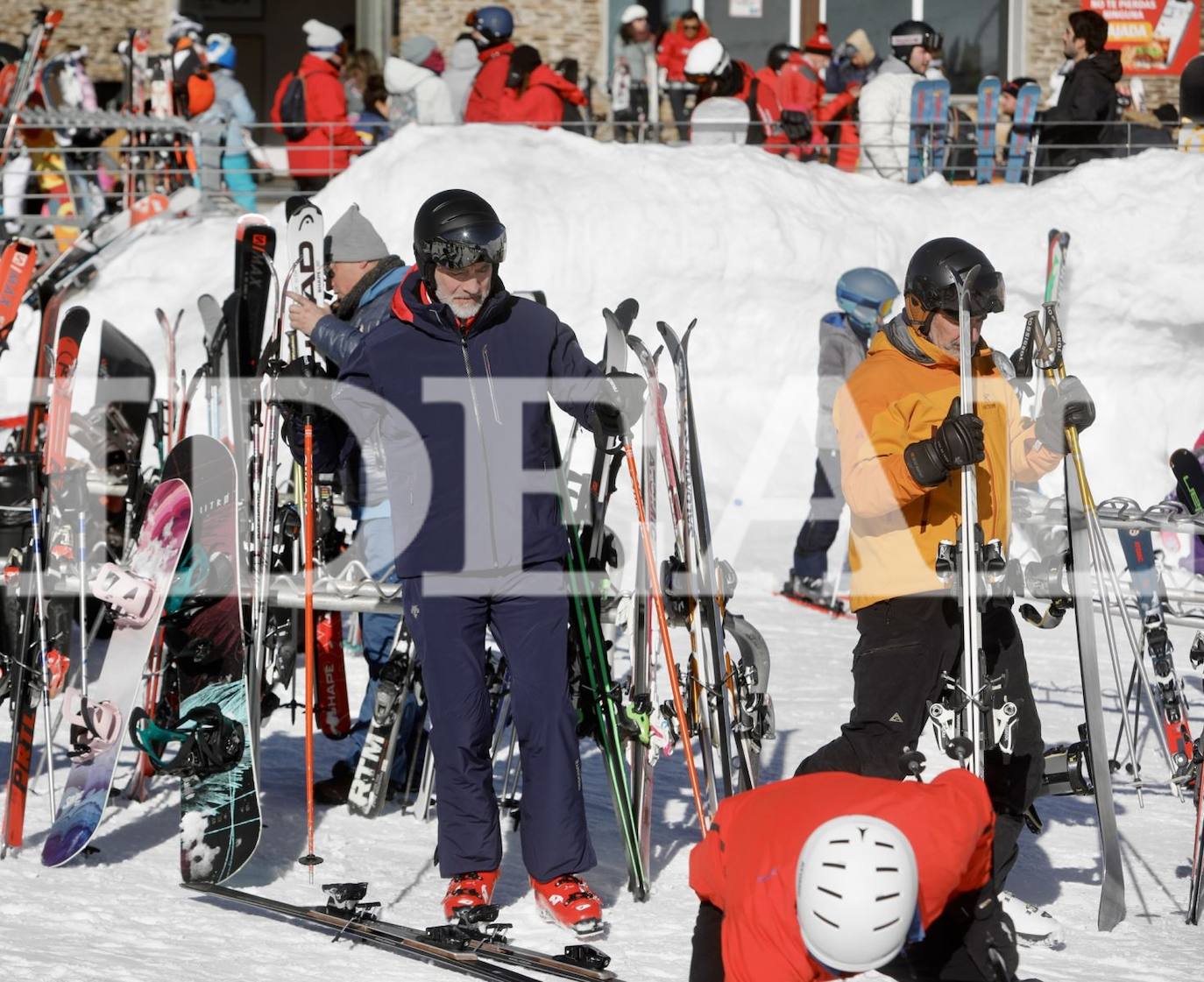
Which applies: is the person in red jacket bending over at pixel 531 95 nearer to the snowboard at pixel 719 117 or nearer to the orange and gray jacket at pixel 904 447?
the snowboard at pixel 719 117

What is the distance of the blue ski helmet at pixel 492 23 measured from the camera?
42.8 ft

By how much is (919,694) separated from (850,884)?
1.80 meters

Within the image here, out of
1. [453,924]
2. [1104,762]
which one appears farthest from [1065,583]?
[453,924]

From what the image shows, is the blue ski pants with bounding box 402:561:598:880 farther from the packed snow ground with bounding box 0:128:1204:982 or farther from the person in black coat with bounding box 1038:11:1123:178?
the person in black coat with bounding box 1038:11:1123:178

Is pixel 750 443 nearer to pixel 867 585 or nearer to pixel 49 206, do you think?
pixel 49 206

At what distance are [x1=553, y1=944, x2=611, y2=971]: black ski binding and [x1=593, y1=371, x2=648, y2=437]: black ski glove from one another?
1.35 metres

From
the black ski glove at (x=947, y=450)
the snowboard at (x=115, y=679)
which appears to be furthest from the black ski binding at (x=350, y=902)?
the black ski glove at (x=947, y=450)

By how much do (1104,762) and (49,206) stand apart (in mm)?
11312

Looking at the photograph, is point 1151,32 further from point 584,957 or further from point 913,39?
point 584,957

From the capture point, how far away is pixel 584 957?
438cm

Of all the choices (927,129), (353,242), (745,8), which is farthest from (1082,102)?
(353,242)

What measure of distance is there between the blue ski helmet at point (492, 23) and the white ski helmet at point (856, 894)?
35.8 ft

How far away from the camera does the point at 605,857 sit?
218 inches

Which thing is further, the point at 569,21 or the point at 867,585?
the point at 569,21
